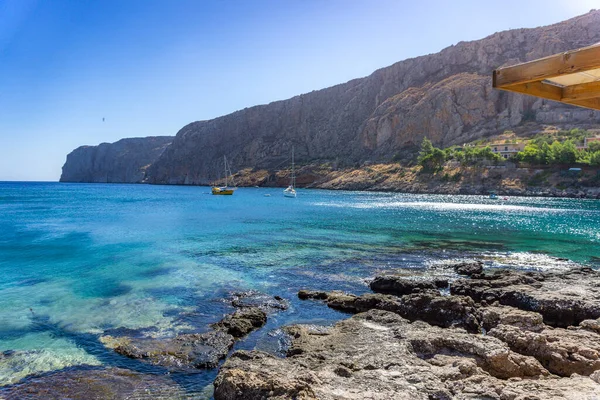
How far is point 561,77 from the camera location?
4.96m

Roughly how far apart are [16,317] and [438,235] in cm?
2773

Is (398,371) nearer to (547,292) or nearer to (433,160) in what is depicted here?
(547,292)

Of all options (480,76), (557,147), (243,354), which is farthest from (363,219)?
(480,76)

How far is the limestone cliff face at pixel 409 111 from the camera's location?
116000 mm

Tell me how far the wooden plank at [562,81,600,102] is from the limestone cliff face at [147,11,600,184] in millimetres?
119983

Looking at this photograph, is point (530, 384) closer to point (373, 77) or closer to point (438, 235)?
point (438, 235)

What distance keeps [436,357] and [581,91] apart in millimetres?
5417

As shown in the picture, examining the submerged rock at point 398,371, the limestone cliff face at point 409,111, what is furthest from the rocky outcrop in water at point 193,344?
the limestone cliff face at point 409,111

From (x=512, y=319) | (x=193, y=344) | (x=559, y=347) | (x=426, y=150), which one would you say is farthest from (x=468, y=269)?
(x=426, y=150)

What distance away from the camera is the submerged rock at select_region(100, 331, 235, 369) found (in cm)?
908

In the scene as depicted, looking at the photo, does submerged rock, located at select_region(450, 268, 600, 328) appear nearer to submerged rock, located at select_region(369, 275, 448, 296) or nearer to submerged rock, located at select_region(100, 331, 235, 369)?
submerged rock, located at select_region(369, 275, 448, 296)

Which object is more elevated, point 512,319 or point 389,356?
point 389,356

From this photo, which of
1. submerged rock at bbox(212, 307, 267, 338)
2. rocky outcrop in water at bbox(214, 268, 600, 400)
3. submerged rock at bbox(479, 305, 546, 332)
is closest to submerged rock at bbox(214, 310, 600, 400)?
rocky outcrop in water at bbox(214, 268, 600, 400)

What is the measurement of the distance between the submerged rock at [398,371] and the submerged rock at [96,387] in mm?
1462
